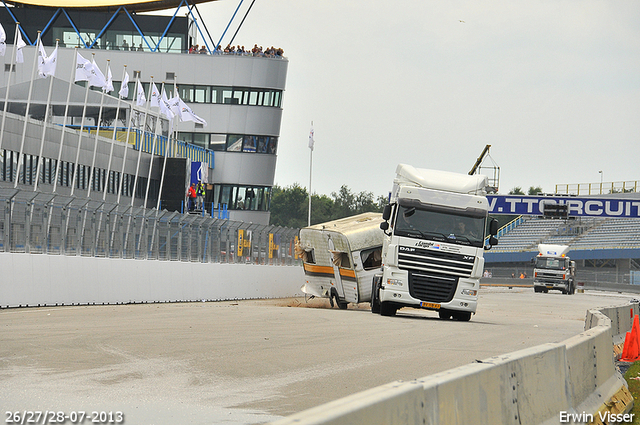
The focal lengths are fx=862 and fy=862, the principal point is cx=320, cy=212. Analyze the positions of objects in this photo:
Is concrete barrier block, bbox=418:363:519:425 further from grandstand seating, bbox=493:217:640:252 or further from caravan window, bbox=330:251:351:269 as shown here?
grandstand seating, bbox=493:217:640:252

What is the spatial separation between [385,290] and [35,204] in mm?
9083

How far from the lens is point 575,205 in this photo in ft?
195

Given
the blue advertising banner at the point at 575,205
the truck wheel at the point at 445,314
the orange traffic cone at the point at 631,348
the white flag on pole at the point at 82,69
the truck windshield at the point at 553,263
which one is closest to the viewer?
the orange traffic cone at the point at 631,348

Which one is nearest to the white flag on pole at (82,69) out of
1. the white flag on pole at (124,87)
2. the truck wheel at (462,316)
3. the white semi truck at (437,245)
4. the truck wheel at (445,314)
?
the white flag on pole at (124,87)

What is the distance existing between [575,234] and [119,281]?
249 feet

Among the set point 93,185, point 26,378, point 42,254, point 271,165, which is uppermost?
point 271,165

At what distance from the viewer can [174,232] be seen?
29.3 m

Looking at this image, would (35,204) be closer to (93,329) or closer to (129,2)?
(93,329)

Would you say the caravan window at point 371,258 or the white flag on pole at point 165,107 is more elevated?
the white flag on pole at point 165,107

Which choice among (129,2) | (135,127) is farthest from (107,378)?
(129,2)

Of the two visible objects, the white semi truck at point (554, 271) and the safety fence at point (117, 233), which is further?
the white semi truck at point (554, 271)

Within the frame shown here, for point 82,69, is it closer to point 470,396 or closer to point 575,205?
point 575,205

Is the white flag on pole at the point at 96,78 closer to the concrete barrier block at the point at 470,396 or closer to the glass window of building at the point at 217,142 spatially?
the glass window of building at the point at 217,142

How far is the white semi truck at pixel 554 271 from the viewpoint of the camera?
6188 centimetres
